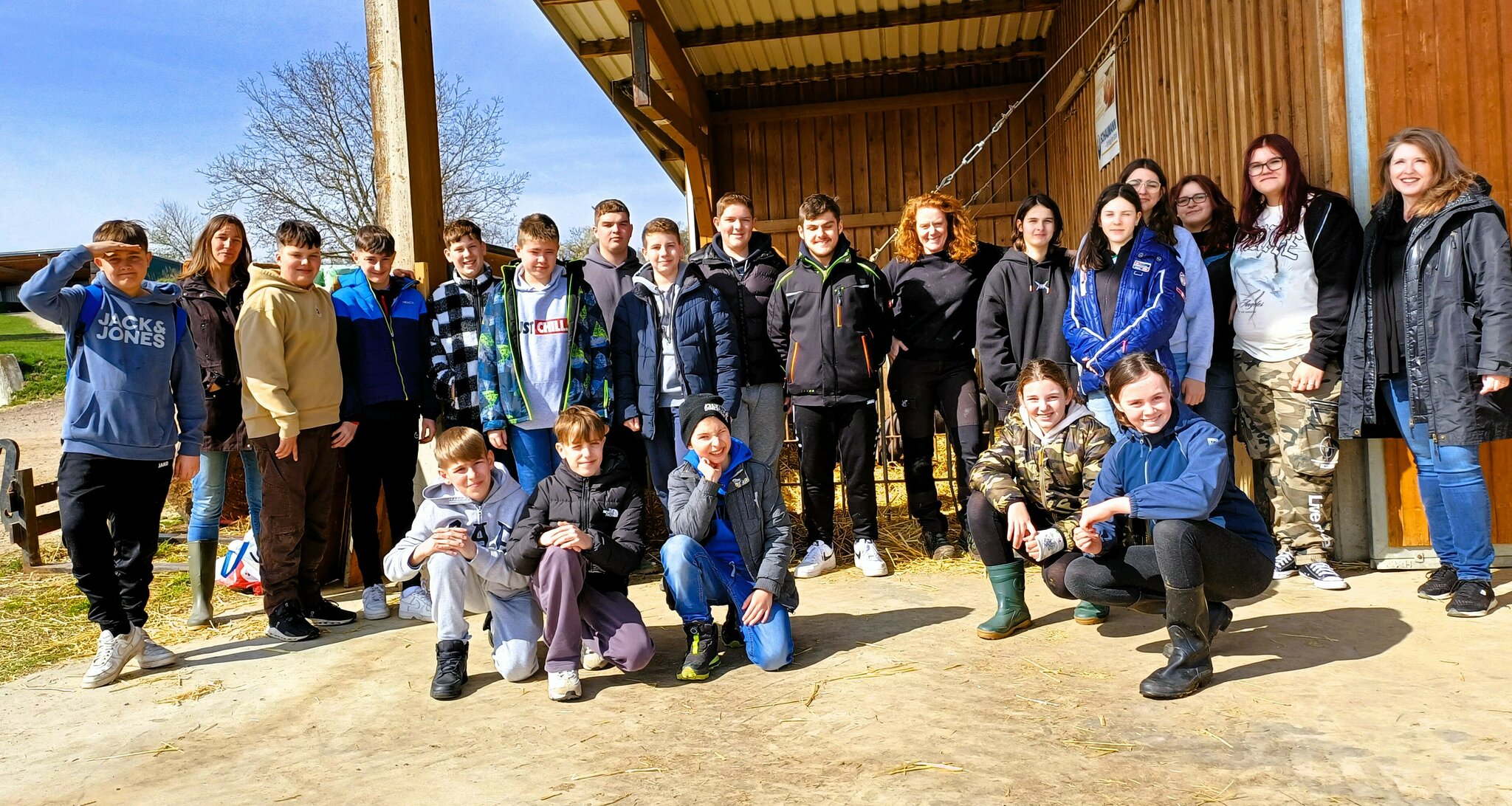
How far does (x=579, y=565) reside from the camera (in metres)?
3.40

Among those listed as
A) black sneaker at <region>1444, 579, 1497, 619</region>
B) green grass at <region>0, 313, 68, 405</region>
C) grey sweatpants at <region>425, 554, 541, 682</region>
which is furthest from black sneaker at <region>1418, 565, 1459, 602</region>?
green grass at <region>0, 313, 68, 405</region>

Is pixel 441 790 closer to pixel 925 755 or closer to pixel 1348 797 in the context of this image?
pixel 925 755

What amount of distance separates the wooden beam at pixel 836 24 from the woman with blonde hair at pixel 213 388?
5.51 m

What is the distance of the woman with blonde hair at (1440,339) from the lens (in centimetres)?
361

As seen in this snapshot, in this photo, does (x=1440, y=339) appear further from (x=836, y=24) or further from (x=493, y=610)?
(x=836, y=24)

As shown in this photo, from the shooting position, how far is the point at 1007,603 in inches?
146

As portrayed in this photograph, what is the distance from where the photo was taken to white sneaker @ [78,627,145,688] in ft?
12.0

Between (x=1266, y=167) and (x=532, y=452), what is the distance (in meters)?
3.33

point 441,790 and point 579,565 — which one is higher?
point 579,565

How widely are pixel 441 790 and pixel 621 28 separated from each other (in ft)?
26.6

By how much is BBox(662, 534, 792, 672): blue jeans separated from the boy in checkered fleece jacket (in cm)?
150

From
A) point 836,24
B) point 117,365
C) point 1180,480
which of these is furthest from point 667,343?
point 836,24

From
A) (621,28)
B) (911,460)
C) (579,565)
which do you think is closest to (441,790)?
(579,565)

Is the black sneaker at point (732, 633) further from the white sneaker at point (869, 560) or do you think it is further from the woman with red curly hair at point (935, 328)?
the woman with red curly hair at point (935, 328)
